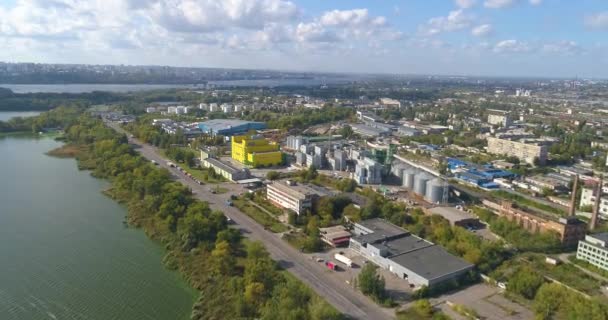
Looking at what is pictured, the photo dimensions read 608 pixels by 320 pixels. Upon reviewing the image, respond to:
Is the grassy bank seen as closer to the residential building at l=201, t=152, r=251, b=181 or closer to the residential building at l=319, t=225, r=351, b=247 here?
the residential building at l=201, t=152, r=251, b=181

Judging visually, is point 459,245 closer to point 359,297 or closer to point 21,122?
point 359,297

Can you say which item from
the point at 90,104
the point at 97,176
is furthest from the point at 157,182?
the point at 90,104

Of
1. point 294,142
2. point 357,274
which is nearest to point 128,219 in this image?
point 357,274

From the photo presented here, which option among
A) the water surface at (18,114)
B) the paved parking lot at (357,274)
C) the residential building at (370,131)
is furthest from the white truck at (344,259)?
the water surface at (18,114)

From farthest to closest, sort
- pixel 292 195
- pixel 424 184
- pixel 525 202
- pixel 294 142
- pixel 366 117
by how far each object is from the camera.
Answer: pixel 366 117, pixel 294 142, pixel 424 184, pixel 525 202, pixel 292 195

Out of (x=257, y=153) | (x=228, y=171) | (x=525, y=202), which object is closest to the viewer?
(x=525, y=202)

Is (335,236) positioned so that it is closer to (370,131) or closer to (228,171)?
(228,171)
